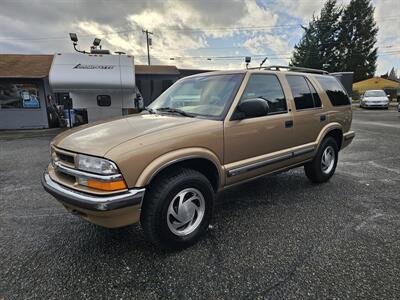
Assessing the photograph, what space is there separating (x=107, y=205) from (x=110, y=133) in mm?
715

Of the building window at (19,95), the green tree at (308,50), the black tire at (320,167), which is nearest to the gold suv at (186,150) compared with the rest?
the black tire at (320,167)

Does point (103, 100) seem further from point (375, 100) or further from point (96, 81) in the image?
point (375, 100)

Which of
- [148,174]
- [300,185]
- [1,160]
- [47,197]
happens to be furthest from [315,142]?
[1,160]

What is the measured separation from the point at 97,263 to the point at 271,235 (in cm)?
180

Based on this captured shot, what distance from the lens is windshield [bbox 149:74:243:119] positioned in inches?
121

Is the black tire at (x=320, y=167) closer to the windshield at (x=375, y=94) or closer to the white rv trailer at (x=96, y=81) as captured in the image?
the white rv trailer at (x=96, y=81)

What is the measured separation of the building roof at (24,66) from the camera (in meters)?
12.8

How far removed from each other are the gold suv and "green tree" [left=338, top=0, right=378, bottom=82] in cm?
4547

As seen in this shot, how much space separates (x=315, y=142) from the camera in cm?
414

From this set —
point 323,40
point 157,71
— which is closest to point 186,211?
point 157,71

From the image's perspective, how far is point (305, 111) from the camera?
393cm

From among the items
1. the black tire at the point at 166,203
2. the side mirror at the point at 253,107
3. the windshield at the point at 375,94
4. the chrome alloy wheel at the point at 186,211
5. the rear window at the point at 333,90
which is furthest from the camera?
the windshield at the point at 375,94

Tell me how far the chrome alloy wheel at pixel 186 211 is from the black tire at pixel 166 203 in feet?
0.07

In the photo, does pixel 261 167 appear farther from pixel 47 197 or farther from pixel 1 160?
pixel 1 160
